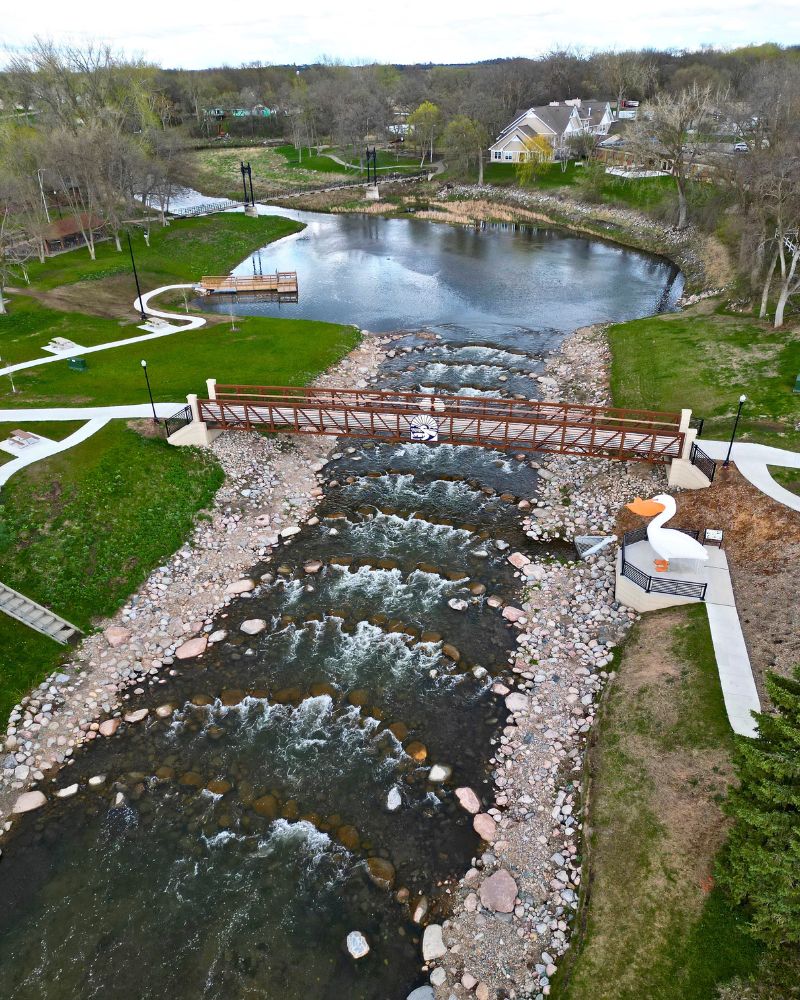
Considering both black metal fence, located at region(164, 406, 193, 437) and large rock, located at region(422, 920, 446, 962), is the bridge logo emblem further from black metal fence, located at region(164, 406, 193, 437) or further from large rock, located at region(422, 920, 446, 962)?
large rock, located at region(422, 920, 446, 962)

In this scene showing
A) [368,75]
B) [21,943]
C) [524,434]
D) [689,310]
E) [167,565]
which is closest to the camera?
[21,943]

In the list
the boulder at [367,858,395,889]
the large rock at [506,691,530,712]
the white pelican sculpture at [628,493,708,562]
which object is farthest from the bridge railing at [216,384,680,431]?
the boulder at [367,858,395,889]

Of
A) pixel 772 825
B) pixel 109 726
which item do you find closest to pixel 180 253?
pixel 109 726

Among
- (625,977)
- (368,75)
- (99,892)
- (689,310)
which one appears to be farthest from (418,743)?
(368,75)

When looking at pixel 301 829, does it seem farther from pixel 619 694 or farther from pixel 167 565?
pixel 167 565

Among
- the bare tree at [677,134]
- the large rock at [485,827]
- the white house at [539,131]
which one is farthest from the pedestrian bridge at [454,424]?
the white house at [539,131]

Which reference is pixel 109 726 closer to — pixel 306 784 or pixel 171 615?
pixel 171 615
